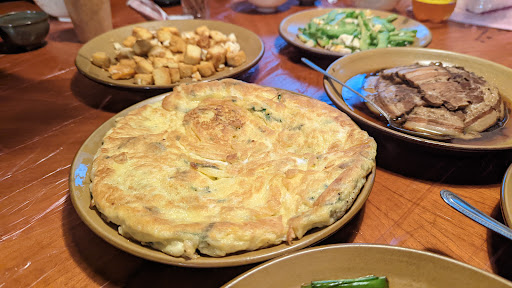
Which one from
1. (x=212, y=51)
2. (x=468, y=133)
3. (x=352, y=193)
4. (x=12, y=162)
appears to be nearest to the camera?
(x=352, y=193)

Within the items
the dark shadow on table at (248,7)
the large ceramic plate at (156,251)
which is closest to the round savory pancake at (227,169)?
the large ceramic plate at (156,251)

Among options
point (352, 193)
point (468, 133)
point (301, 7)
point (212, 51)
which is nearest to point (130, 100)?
point (212, 51)

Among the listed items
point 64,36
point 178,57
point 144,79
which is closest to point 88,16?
point 64,36

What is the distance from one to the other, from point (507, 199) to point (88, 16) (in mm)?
3149

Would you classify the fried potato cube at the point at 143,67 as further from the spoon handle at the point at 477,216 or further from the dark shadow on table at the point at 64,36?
the spoon handle at the point at 477,216

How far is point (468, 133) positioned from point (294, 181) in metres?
0.90

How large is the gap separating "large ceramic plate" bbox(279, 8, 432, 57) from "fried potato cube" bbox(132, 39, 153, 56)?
3.31 feet

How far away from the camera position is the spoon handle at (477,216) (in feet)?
3.25

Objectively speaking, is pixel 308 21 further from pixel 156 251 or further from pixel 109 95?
pixel 156 251

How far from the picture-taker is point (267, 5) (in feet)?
12.1

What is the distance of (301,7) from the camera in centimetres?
401

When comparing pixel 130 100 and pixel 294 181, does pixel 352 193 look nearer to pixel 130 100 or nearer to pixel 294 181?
pixel 294 181

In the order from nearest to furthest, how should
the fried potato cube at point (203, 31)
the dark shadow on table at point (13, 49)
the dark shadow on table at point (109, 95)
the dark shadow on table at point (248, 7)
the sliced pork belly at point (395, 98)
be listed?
the sliced pork belly at point (395, 98) < the dark shadow on table at point (109, 95) < the fried potato cube at point (203, 31) < the dark shadow on table at point (13, 49) < the dark shadow on table at point (248, 7)

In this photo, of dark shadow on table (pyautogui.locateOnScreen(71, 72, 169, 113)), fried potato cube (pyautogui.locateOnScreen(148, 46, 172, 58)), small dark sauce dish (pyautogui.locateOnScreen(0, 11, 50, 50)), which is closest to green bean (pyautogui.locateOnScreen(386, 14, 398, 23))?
fried potato cube (pyautogui.locateOnScreen(148, 46, 172, 58))
